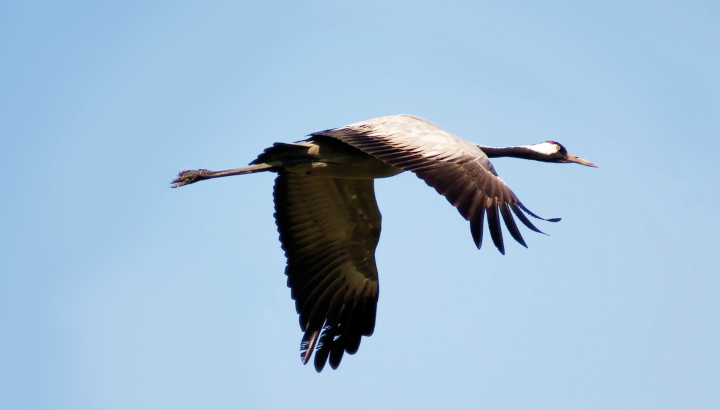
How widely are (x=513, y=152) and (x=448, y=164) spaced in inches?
99.4

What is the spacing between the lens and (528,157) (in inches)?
455

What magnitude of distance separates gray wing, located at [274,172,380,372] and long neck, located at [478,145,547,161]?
144 centimetres

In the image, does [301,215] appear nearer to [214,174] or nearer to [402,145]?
[214,174]

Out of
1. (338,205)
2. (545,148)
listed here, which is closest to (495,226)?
(338,205)

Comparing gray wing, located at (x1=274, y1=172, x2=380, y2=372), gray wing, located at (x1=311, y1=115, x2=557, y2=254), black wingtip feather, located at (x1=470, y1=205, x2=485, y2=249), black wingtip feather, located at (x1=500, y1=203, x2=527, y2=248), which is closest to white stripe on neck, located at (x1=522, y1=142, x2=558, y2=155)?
gray wing, located at (x1=311, y1=115, x2=557, y2=254)

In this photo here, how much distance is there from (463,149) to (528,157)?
2.44 m

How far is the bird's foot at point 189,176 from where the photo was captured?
10.5 meters

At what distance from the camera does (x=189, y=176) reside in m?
10.5

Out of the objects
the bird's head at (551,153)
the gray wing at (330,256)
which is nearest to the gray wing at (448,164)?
the gray wing at (330,256)

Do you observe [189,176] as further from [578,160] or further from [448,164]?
[578,160]

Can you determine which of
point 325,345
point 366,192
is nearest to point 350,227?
point 366,192

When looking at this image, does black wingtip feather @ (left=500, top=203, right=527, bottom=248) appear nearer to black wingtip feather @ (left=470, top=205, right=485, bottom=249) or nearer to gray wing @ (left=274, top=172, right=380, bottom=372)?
black wingtip feather @ (left=470, top=205, right=485, bottom=249)

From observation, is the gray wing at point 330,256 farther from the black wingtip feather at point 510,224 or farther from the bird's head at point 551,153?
the black wingtip feather at point 510,224

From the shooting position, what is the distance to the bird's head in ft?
38.1
